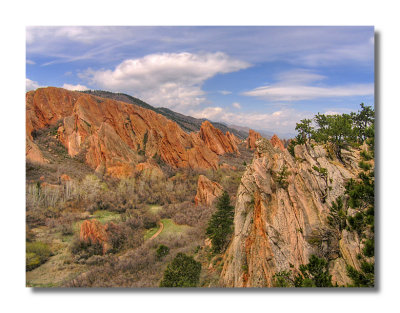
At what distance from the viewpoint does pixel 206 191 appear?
15.8 m

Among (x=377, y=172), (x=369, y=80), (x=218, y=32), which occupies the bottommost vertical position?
(x=377, y=172)

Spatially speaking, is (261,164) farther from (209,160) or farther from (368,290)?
(209,160)

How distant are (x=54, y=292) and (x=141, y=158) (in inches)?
713

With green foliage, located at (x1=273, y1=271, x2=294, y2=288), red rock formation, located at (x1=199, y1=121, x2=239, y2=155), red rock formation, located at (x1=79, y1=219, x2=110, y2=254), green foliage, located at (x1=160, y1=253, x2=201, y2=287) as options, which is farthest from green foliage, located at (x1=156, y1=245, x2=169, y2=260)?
red rock formation, located at (x1=199, y1=121, x2=239, y2=155)

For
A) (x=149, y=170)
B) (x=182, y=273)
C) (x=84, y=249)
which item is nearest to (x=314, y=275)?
(x=182, y=273)

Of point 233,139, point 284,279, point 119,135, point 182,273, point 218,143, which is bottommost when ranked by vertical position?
A: point 182,273

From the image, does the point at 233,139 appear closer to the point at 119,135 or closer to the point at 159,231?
the point at 159,231

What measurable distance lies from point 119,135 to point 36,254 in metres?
22.5

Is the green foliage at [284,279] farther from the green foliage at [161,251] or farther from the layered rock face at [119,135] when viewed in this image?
the layered rock face at [119,135]

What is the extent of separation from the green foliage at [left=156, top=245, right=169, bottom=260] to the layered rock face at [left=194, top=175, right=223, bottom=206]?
6465 millimetres

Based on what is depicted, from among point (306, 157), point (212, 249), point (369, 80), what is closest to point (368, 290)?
point (306, 157)

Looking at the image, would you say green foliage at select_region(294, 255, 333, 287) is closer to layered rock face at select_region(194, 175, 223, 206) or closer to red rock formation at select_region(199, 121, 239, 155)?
layered rock face at select_region(194, 175, 223, 206)

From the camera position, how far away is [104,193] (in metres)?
13.5

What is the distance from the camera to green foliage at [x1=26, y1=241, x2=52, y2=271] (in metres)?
5.65
